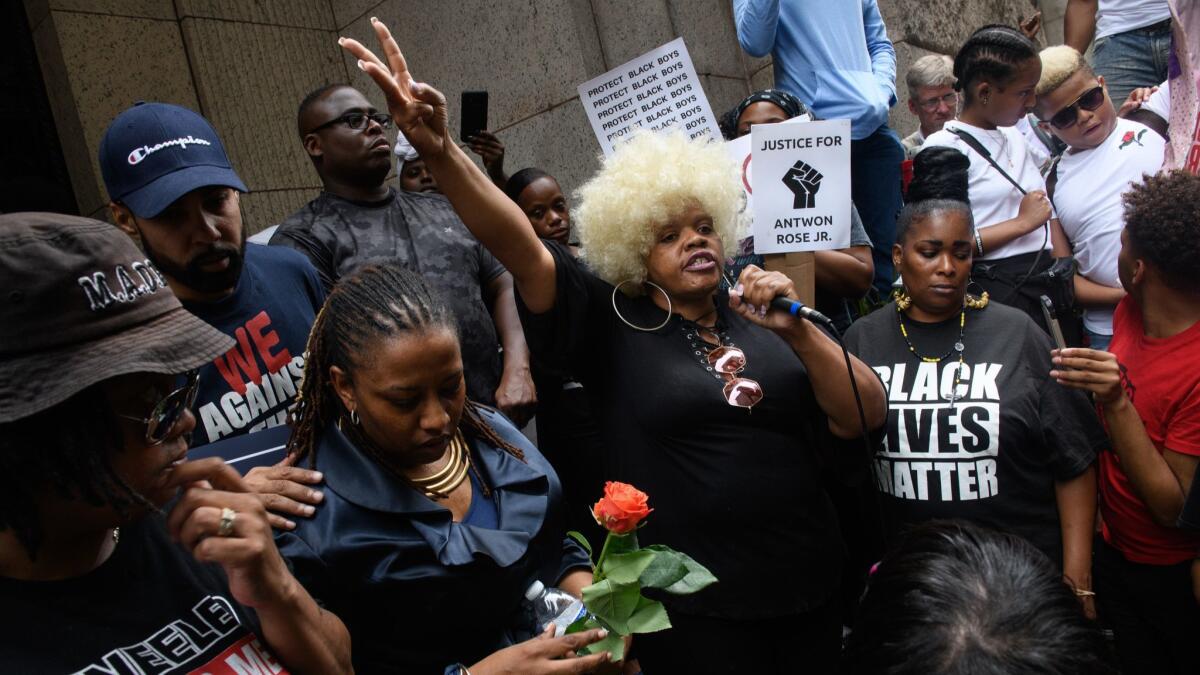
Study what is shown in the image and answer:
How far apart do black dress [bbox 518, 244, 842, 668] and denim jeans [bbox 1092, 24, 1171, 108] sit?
4333 millimetres

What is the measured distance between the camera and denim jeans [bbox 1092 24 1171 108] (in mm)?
5578

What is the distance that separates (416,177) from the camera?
15.4ft

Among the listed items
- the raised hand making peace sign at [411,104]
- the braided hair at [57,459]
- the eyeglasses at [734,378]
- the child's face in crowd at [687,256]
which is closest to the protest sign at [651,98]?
the child's face in crowd at [687,256]

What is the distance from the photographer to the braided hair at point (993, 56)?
425cm

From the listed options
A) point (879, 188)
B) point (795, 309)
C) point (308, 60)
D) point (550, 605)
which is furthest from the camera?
point (308, 60)

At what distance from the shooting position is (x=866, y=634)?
1464mm

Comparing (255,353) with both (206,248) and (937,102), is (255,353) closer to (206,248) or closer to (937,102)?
(206,248)

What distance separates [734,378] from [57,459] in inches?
71.8

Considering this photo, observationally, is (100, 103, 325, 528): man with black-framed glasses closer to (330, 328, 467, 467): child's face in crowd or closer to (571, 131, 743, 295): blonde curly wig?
(330, 328, 467, 467): child's face in crowd

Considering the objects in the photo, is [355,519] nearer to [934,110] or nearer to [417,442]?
[417,442]

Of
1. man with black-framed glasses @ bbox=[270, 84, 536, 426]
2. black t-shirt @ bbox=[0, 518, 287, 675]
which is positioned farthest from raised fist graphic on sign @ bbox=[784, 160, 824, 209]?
black t-shirt @ bbox=[0, 518, 287, 675]

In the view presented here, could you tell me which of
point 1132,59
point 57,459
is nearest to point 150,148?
point 57,459

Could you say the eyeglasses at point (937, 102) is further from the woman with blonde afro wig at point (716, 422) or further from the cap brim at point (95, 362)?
the cap brim at point (95, 362)

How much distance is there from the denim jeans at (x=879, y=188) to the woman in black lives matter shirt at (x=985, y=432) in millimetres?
1568
